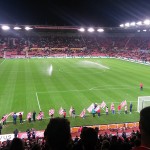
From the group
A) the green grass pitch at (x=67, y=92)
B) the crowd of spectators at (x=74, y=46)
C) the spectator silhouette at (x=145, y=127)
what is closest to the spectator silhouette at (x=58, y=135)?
the spectator silhouette at (x=145, y=127)

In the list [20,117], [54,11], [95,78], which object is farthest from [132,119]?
[54,11]

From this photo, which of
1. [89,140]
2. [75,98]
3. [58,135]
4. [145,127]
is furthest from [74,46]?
[145,127]

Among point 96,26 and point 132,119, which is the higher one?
point 96,26

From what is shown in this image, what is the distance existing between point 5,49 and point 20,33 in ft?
49.8

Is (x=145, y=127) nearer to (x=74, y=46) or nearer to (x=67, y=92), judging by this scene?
(x=67, y=92)

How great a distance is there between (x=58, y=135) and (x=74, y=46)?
96282 millimetres

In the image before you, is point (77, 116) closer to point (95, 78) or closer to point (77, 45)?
point (95, 78)

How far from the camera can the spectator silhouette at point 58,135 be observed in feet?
12.6

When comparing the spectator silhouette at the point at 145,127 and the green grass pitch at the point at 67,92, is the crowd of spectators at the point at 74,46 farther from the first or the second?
the spectator silhouette at the point at 145,127

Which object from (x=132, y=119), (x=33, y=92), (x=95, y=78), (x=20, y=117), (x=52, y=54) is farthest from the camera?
(x=52, y=54)

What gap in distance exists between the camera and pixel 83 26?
10212cm

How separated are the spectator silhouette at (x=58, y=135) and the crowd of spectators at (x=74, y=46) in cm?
8078

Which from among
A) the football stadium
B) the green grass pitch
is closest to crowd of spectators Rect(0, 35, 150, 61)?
the football stadium

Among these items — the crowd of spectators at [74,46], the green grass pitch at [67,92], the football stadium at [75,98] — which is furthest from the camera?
the crowd of spectators at [74,46]
